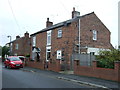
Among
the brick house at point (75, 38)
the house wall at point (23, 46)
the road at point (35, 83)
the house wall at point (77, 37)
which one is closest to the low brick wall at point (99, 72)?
the road at point (35, 83)

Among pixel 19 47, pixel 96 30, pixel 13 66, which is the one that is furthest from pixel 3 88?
pixel 19 47

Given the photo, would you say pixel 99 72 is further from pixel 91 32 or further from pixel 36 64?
pixel 36 64

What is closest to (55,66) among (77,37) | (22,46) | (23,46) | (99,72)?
(77,37)

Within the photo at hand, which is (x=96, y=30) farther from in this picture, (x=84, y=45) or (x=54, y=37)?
(x=54, y=37)

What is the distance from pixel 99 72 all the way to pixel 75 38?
8258mm

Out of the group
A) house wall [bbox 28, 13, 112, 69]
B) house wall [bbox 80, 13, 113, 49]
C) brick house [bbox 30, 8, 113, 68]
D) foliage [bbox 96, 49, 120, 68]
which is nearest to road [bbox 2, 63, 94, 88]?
foliage [bbox 96, 49, 120, 68]

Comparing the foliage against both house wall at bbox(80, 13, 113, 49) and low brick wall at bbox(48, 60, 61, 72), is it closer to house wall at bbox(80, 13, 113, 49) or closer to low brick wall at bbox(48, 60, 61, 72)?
low brick wall at bbox(48, 60, 61, 72)

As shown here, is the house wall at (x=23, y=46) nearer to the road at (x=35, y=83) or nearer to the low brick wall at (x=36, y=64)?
the low brick wall at (x=36, y=64)

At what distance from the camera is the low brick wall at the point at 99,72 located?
11094 millimetres

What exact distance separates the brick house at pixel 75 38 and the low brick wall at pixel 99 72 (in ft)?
13.8

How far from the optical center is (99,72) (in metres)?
12.6

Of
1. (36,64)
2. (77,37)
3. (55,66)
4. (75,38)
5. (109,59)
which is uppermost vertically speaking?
(77,37)

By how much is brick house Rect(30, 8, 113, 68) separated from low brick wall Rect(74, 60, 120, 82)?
4.21 metres

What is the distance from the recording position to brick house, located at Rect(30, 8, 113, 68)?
20188 millimetres
